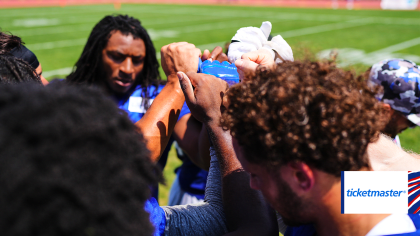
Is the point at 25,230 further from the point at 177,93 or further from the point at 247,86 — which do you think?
the point at 177,93

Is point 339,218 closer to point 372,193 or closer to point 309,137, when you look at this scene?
point 372,193

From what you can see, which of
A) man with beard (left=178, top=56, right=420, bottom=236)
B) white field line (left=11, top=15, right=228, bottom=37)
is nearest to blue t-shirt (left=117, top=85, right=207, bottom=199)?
man with beard (left=178, top=56, right=420, bottom=236)

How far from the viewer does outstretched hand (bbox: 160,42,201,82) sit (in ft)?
5.99

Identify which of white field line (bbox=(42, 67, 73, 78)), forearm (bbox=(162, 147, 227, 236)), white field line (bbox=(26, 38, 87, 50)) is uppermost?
forearm (bbox=(162, 147, 227, 236))

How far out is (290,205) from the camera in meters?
1.25

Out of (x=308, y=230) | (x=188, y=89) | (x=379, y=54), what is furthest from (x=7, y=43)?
(x=379, y=54)

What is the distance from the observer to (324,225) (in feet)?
4.17

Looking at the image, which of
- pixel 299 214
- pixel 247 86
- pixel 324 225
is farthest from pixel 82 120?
pixel 324 225

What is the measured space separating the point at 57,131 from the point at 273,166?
726 millimetres

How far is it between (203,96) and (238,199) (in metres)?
0.50

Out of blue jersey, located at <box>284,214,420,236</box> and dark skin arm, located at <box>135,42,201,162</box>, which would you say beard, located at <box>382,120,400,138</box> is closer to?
blue jersey, located at <box>284,214,420,236</box>

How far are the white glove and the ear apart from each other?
2.58ft

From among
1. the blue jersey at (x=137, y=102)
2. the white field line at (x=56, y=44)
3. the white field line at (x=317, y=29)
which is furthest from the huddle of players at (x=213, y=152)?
the white field line at (x=317, y=29)

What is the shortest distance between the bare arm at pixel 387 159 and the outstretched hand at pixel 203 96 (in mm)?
784
